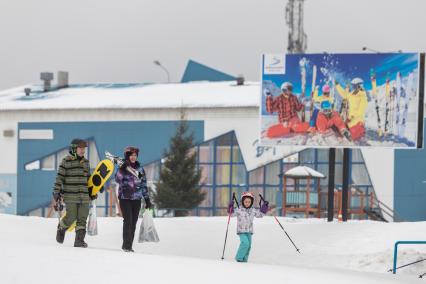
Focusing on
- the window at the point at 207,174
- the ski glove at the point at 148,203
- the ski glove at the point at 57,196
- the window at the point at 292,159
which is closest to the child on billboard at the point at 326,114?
the ski glove at the point at 148,203

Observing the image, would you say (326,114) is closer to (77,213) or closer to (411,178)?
(77,213)

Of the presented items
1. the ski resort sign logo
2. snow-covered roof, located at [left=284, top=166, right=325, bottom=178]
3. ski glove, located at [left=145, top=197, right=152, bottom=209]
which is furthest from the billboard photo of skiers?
ski glove, located at [left=145, top=197, right=152, bottom=209]

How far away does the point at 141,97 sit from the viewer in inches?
2151

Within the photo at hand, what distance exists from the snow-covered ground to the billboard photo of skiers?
2971 mm

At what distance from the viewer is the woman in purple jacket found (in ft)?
45.0

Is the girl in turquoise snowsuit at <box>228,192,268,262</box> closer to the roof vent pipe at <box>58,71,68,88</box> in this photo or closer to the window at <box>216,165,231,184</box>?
the window at <box>216,165,231,184</box>

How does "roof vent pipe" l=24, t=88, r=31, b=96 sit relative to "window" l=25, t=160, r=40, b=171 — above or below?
above

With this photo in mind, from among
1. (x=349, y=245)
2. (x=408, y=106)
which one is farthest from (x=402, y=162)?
(x=349, y=245)

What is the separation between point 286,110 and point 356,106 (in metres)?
2.11

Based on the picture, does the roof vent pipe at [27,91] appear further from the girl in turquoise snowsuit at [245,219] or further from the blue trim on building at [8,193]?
the girl in turquoise snowsuit at [245,219]

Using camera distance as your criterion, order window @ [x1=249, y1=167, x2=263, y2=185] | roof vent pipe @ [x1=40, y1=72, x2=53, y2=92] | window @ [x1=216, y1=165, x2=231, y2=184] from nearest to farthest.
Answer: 1. window @ [x1=249, y1=167, x2=263, y2=185]
2. window @ [x1=216, y1=165, x2=231, y2=184]
3. roof vent pipe @ [x1=40, y1=72, x2=53, y2=92]

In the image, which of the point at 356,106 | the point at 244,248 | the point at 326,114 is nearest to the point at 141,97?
the point at 326,114

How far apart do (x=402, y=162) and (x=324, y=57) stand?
2160cm

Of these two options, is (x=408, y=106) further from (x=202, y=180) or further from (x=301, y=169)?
(x=202, y=180)
